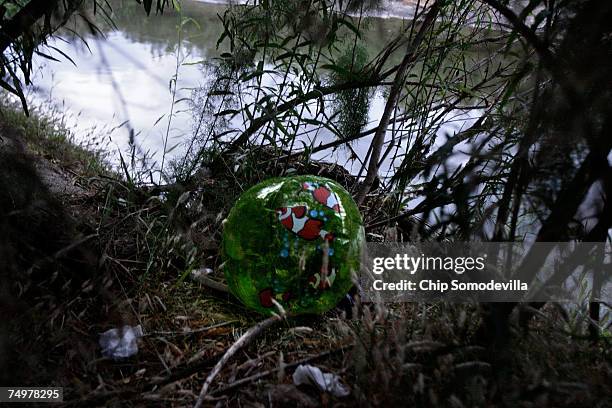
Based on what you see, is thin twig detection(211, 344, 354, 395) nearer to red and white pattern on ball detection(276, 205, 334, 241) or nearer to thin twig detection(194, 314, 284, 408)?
thin twig detection(194, 314, 284, 408)

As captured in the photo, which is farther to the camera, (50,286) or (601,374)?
(50,286)

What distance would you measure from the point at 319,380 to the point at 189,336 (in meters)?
0.32

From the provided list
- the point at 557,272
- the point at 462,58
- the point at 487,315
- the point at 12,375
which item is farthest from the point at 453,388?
the point at 462,58

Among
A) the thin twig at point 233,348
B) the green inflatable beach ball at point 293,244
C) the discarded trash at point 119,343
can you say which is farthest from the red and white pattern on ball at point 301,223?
the discarded trash at point 119,343

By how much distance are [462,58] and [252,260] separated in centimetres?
79

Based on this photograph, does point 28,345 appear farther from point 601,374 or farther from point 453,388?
point 601,374

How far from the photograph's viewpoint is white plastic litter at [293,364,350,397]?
2.71ft

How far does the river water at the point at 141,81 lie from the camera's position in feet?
6.54

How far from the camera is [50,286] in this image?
110 centimetres

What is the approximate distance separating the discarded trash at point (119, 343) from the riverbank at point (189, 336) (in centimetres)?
1

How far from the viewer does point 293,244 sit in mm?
1012

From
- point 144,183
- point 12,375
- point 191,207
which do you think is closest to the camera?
point 12,375

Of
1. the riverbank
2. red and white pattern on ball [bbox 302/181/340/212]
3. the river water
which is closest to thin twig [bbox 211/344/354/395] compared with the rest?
the riverbank

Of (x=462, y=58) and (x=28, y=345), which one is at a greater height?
(x=462, y=58)
